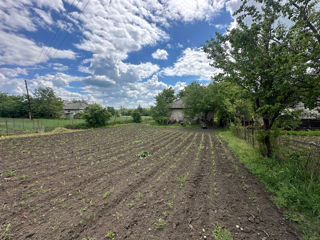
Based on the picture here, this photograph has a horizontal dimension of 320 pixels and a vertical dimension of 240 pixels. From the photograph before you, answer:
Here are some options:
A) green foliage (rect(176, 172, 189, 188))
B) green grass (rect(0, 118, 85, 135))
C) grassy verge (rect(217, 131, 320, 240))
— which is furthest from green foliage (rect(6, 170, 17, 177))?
green grass (rect(0, 118, 85, 135))

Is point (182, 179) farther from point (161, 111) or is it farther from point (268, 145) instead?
point (161, 111)

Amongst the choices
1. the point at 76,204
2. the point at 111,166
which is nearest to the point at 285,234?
the point at 76,204

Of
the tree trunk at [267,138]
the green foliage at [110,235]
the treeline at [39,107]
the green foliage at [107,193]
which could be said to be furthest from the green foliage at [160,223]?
the treeline at [39,107]

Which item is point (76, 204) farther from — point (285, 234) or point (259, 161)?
point (259, 161)

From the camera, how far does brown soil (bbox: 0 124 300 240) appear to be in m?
2.31

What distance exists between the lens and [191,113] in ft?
67.2

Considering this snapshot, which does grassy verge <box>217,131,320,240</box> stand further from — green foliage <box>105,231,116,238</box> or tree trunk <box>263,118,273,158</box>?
green foliage <box>105,231,116,238</box>

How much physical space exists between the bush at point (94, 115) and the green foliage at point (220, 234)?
1904 centimetres

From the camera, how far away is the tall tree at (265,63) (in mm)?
3684

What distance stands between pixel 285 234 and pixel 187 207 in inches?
69.6

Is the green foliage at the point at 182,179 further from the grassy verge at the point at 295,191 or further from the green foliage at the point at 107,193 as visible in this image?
the grassy verge at the point at 295,191

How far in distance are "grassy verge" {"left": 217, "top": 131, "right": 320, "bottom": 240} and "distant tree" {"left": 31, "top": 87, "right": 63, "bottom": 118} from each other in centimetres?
4552

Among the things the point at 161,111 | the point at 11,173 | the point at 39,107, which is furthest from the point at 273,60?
the point at 39,107

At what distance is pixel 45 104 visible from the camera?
1351 inches
